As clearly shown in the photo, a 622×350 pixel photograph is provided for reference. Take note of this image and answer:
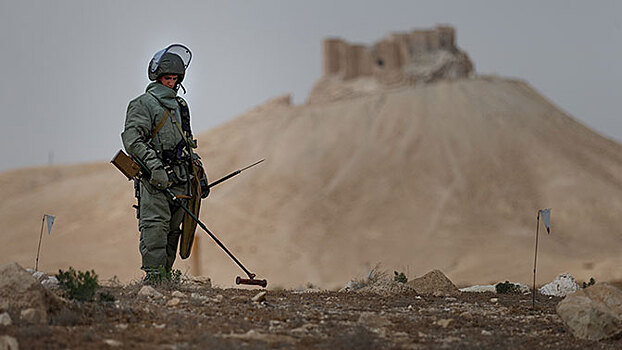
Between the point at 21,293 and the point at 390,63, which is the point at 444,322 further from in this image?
the point at 390,63

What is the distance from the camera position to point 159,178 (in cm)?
775

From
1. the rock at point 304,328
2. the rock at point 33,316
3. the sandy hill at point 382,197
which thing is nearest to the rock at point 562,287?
the rock at point 304,328

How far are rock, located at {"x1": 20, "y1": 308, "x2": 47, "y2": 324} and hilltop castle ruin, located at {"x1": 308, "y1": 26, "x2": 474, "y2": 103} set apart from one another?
59552 mm

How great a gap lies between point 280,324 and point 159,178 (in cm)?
239

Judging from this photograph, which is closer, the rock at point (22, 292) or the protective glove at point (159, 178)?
the rock at point (22, 292)

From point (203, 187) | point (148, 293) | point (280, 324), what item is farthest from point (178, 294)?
point (203, 187)

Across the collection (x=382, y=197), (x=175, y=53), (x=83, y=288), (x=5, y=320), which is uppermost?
(x=382, y=197)

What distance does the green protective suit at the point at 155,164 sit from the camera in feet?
25.8

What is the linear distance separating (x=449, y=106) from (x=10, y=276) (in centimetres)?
5439

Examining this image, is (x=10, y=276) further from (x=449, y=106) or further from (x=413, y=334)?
(x=449, y=106)

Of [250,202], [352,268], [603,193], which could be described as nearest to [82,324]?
[352,268]

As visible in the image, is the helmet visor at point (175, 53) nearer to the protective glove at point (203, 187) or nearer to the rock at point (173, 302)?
the protective glove at point (203, 187)

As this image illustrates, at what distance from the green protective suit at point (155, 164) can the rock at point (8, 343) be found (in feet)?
10.7

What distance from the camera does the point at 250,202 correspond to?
50.4 metres
